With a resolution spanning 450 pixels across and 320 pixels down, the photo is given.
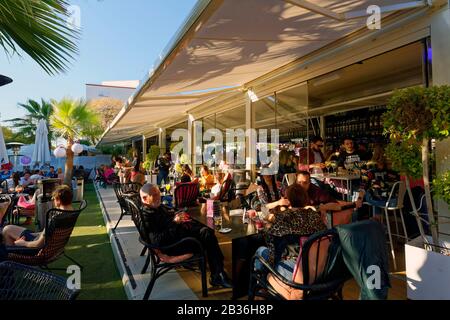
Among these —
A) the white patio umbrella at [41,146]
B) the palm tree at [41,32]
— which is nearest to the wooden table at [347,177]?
the palm tree at [41,32]

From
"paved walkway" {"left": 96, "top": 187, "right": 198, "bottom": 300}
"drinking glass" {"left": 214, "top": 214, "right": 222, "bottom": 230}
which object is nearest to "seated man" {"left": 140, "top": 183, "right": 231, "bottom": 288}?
"drinking glass" {"left": 214, "top": 214, "right": 222, "bottom": 230}

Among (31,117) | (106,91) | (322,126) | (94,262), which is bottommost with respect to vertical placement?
(94,262)

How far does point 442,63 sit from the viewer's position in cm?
312

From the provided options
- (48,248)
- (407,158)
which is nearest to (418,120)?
(407,158)

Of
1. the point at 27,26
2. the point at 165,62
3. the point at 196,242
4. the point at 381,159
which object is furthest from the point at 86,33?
the point at 381,159

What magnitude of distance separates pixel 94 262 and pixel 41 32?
10.0 feet

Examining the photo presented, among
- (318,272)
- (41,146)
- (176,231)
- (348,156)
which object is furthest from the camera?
(41,146)

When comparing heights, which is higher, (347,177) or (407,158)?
(407,158)

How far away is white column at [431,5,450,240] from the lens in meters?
3.08

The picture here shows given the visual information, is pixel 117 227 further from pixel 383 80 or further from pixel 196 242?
pixel 383 80

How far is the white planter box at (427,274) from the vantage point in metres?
2.43

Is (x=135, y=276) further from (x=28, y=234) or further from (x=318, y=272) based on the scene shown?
(x=318, y=272)

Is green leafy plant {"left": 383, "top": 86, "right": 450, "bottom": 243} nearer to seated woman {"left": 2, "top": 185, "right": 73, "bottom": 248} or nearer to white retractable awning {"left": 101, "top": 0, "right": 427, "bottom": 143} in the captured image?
white retractable awning {"left": 101, "top": 0, "right": 427, "bottom": 143}
